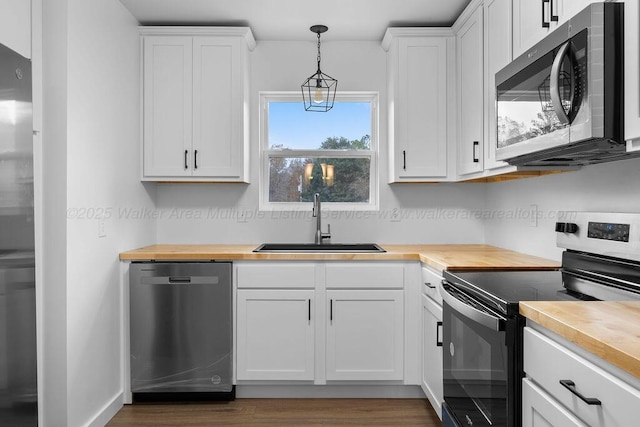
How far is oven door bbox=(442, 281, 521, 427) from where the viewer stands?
1379mm

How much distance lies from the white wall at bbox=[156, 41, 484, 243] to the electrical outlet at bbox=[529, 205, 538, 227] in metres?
0.71

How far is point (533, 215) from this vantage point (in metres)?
2.61

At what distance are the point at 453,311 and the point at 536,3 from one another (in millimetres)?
1327

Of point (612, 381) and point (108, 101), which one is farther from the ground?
point (108, 101)

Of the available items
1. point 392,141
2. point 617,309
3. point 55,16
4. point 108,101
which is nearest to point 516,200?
point 392,141

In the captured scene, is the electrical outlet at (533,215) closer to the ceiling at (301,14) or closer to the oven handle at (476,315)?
the oven handle at (476,315)

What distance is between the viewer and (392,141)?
3105mm

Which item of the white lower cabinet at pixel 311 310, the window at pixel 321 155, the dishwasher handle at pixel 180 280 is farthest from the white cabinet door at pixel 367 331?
the window at pixel 321 155

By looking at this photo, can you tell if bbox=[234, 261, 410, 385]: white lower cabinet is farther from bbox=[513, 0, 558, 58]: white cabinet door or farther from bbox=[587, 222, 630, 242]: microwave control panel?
bbox=[513, 0, 558, 58]: white cabinet door

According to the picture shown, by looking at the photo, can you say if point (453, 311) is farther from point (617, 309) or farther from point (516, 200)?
point (516, 200)

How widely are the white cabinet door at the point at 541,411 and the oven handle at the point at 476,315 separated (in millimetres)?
173

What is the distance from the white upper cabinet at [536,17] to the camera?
1623mm

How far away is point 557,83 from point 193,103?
2.28 metres

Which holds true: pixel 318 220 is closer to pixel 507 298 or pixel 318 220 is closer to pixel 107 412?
pixel 107 412
